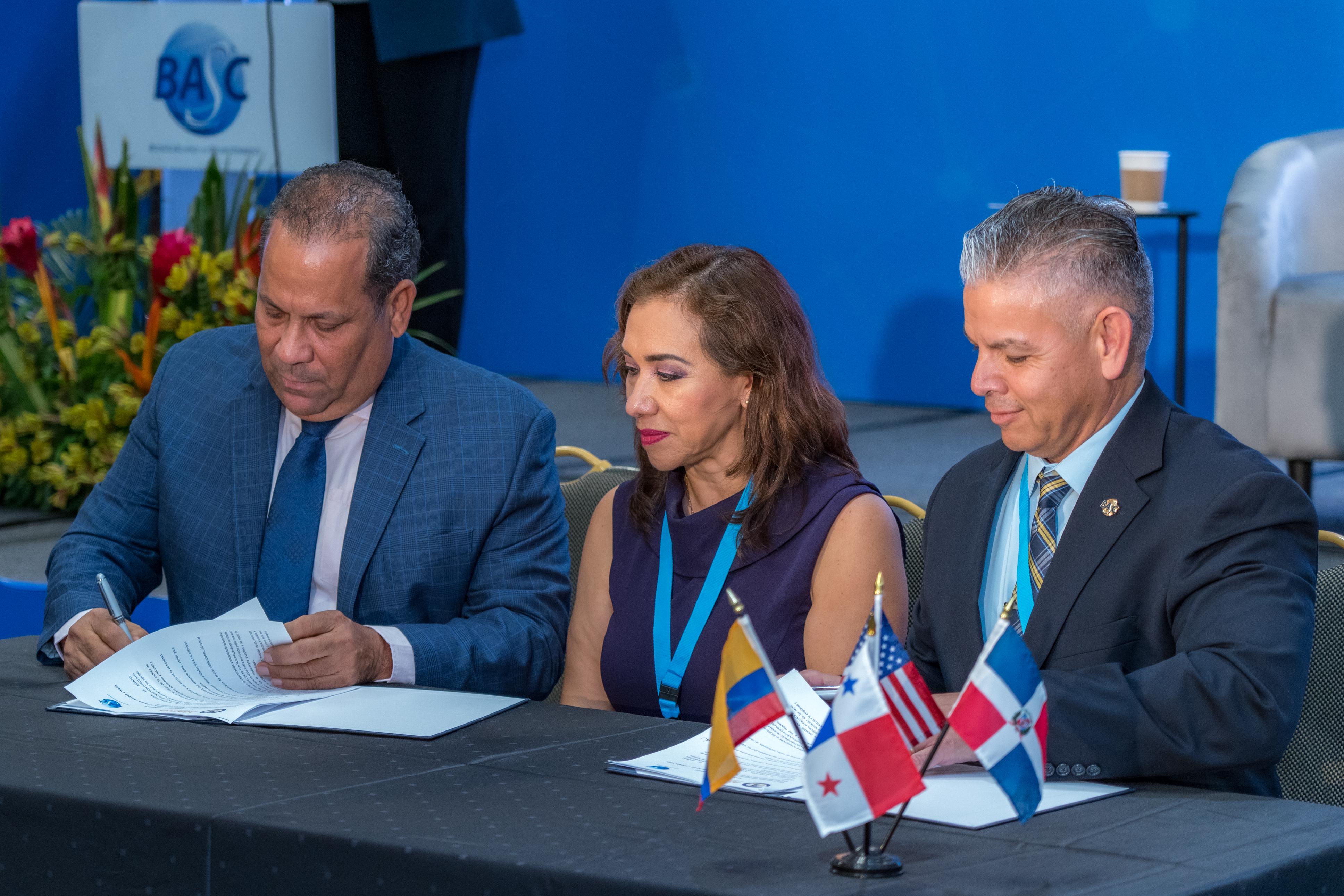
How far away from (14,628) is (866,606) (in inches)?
72.3

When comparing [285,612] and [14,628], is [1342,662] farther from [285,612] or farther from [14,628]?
[14,628]

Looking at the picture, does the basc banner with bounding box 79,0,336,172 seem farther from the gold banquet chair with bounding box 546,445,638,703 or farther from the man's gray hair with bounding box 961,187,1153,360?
the man's gray hair with bounding box 961,187,1153,360

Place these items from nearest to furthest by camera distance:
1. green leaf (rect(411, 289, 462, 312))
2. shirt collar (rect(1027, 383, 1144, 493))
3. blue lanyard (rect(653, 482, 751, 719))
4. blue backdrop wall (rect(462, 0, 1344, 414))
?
shirt collar (rect(1027, 383, 1144, 493))
blue lanyard (rect(653, 482, 751, 719))
green leaf (rect(411, 289, 462, 312))
blue backdrop wall (rect(462, 0, 1344, 414))

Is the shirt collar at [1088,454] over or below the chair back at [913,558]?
over

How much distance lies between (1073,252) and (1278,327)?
2.49m

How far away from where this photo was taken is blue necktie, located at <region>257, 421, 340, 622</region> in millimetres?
2279

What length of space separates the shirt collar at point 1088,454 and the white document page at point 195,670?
2.72ft

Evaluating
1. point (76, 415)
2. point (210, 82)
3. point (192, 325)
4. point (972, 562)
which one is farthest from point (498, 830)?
point (210, 82)

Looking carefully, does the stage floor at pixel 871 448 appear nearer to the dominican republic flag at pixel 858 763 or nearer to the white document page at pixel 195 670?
the white document page at pixel 195 670

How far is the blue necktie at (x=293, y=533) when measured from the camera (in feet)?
7.48

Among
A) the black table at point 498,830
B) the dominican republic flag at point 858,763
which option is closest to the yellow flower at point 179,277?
the black table at point 498,830

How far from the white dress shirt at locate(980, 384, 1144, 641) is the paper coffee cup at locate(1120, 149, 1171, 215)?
318 centimetres

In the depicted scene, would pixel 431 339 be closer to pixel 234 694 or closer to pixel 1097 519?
pixel 234 694

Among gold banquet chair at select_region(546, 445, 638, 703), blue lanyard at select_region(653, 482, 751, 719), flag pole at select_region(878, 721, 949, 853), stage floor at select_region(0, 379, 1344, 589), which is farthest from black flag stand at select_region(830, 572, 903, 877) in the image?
stage floor at select_region(0, 379, 1344, 589)
